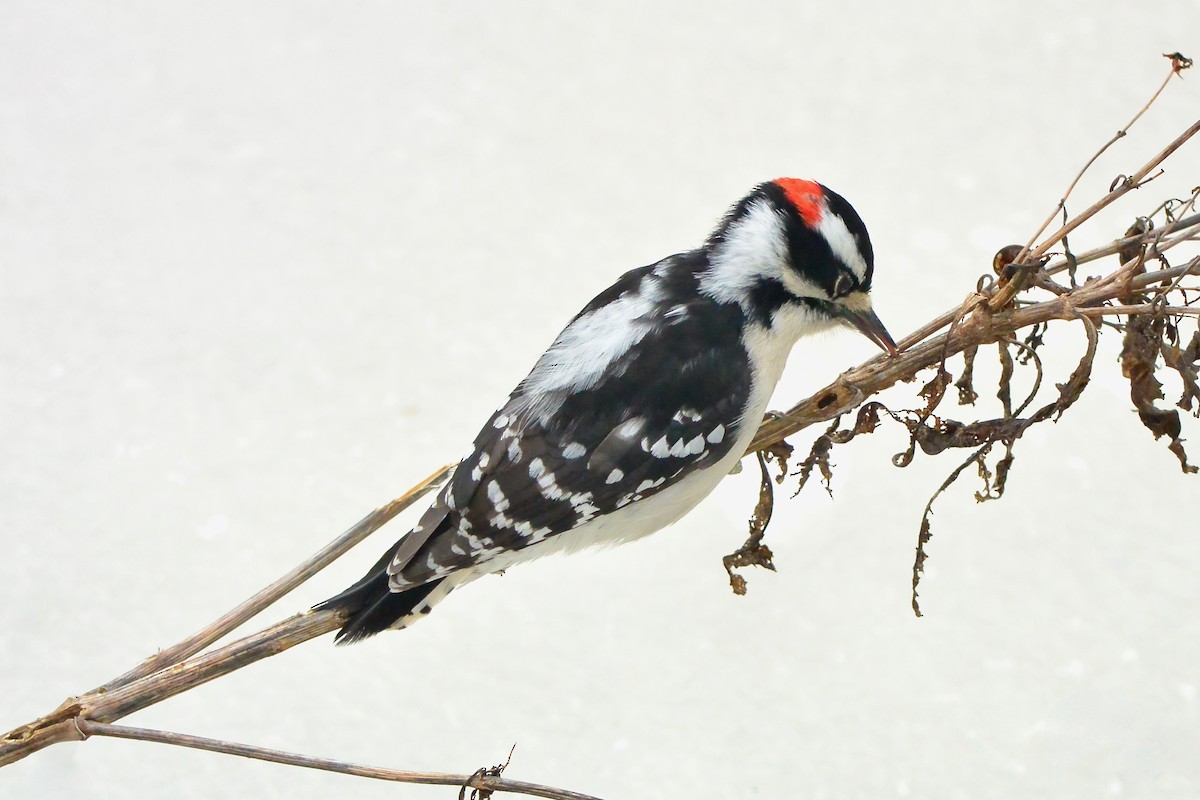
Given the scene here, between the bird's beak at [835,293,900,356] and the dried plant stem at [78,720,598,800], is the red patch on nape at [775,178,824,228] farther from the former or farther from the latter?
the dried plant stem at [78,720,598,800]

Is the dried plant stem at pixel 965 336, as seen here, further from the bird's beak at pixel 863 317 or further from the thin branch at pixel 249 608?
the thin branch at pixel 249 608

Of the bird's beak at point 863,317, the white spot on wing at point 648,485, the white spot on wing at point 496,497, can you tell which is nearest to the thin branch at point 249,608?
the white spot on wing at point 496,497

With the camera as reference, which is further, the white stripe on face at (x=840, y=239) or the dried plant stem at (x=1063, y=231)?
the white stripe on face at (x=840, y=239)

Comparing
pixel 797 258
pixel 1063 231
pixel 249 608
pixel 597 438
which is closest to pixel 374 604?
pixel 249 608

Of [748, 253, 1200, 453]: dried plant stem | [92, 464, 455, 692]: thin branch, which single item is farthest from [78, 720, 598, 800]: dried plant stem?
[748, 253, 1200, 453]: dried plant stem

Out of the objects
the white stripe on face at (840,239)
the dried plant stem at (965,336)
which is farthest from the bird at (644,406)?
the dried plant stem at (965,336)

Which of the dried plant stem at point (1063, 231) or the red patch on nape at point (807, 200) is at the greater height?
the red patch on nape at point (807, 200)

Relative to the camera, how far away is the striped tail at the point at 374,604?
1.62 m

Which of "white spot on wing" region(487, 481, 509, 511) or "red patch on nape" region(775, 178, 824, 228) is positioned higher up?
"red patch on nape" region(775, 178, 824, 228)

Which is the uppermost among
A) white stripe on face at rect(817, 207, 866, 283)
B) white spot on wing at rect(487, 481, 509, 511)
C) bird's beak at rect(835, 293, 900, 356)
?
white stripe on face at rect(817, 207, 866, 283)

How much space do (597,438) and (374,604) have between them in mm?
358

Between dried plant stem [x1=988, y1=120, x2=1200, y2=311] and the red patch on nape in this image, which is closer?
dried plant stem [x1=988, y1=120, x2=1200, y2=311]

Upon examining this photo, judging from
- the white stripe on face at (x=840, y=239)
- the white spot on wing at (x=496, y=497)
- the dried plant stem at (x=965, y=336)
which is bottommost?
the dried plant stem at (x=965, y=336)

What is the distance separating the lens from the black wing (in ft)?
5.30
